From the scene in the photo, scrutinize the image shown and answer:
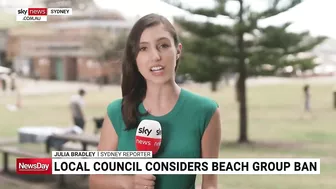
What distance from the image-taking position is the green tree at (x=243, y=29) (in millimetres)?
2320

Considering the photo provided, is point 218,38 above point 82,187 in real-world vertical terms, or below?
above

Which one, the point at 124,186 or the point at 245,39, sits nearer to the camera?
the point at 124,186

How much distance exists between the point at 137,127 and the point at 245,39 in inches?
43.5

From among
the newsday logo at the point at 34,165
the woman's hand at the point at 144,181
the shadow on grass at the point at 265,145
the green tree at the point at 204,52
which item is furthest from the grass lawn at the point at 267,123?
the woman's hand at the point at 144,181

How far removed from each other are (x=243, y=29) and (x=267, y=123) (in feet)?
1.66

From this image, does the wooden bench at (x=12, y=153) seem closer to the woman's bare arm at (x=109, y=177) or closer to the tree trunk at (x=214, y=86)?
the woman's bare arm at (x=109, y=177)

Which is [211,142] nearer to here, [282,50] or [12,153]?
[282,50]

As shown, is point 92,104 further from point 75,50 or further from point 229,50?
point 229,50

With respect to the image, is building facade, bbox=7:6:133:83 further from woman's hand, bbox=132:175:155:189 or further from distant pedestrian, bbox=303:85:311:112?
distant pedestrian, bbox=303:85:311:112

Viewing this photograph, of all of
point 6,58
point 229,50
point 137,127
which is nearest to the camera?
point 137,127

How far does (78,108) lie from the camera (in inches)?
108

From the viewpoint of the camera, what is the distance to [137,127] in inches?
66.2

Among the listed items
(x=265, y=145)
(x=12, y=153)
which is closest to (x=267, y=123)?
(x=265, y=145)

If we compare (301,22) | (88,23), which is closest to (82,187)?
(88,23)
